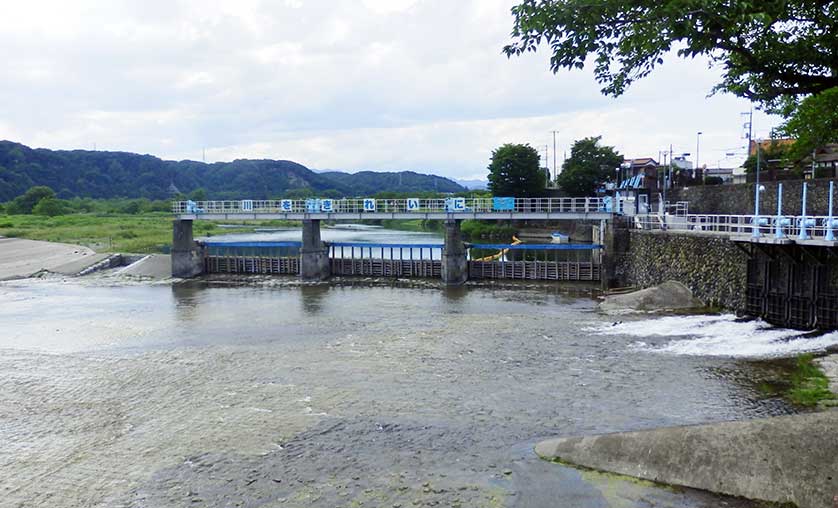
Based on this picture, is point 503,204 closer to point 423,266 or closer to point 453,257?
point 453,257

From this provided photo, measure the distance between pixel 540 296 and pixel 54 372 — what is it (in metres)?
25.0

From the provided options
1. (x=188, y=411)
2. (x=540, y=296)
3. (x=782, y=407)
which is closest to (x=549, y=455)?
(x=782, y=407)

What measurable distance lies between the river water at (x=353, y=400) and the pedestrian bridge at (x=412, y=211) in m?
11.1

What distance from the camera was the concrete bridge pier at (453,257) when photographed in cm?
4069

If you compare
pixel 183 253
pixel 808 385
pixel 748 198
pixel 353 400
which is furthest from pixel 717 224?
→ pixel 183 253

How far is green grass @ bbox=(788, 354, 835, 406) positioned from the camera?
15.1m

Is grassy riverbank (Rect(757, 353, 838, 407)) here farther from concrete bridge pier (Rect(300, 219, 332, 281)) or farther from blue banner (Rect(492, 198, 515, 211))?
concrete bridge pier (Rect(300, 219, 332, 281))

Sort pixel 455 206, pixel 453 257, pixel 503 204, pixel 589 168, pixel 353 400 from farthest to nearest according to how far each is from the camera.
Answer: pixel 589 168
pixel 503 204
pixel 455 206
pixel 453 257
pixel 353 400

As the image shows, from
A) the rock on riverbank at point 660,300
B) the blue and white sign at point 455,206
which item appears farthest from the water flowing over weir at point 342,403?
the blue and white sign at point 455,206

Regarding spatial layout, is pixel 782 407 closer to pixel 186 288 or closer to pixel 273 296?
pixel 273 296

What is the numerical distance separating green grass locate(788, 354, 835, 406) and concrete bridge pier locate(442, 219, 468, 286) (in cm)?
2419

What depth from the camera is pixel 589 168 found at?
73.8m

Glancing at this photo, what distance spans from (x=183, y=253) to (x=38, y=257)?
71.0ft

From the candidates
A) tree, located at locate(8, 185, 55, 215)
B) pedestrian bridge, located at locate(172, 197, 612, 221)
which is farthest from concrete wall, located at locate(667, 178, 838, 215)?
tree, located at locate(8, 185, 55, 215)
